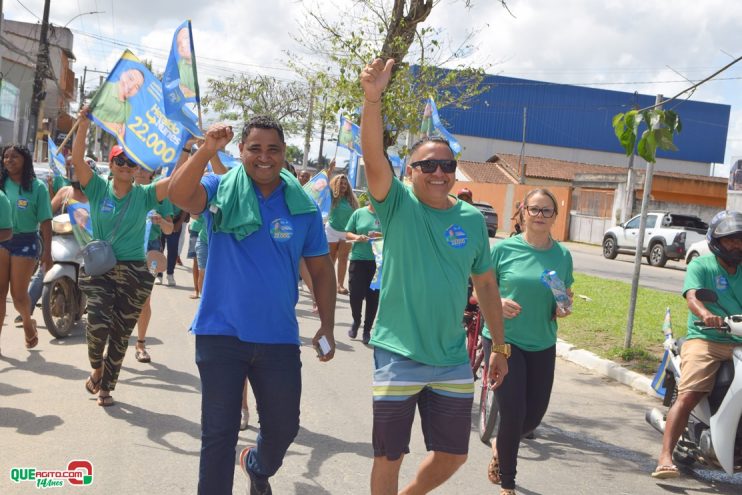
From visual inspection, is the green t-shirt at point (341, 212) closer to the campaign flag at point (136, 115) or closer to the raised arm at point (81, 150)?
the campaign flag at point (136, 115)

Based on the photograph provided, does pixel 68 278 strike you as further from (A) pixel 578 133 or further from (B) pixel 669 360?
(A) pixel 578 133

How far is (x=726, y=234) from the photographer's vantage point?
527 cm

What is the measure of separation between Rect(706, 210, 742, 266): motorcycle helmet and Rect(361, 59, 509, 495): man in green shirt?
2.27 metres

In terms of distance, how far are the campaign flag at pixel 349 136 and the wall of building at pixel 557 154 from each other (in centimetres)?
5633

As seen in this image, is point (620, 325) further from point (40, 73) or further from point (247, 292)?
point (40, 73)

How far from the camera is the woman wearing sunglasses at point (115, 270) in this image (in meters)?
6.12

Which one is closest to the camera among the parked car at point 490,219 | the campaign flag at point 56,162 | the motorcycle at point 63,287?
the motorcycle at point 63,287

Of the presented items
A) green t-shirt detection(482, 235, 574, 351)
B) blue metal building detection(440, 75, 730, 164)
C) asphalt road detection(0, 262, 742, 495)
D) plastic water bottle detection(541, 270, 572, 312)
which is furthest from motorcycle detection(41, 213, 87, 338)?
blue metal building detection(440, 75, 730, 164)

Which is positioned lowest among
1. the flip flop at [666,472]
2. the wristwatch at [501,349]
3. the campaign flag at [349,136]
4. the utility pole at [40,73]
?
the flip flop at [666,472]

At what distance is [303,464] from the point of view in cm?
511

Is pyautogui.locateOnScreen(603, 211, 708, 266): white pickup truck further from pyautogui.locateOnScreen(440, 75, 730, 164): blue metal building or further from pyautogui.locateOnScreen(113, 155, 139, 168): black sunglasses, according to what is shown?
pyautogui.locateOnScreen(440, 75, 730, 164): blue metal building

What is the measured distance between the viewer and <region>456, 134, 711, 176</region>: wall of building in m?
68.9

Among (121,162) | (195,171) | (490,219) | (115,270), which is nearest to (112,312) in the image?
(115,270)

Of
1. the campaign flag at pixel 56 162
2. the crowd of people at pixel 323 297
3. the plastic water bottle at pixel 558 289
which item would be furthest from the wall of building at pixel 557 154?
the crowd of people at pixel 323 297
